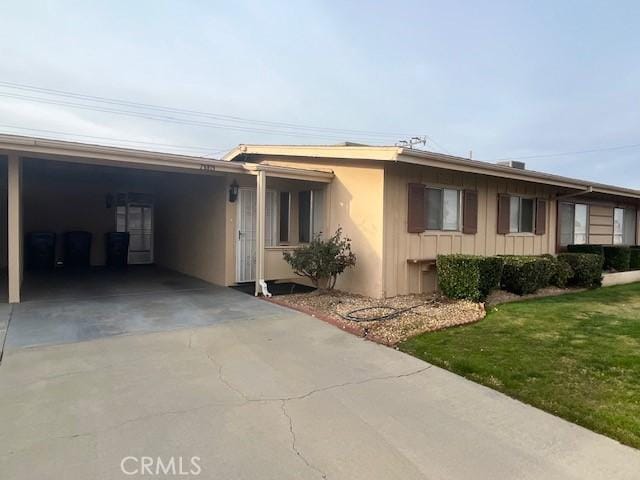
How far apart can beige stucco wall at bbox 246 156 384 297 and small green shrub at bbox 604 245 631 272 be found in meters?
8.57

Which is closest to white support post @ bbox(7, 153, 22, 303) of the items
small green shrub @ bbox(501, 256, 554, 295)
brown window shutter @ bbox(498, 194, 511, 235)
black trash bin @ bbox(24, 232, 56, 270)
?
black trash bin @ bbox(24, 232, 56, 270)

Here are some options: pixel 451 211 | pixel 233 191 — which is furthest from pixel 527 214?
pixel 233 191

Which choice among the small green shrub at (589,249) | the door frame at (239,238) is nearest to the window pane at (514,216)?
the small green shrub at (589,249)

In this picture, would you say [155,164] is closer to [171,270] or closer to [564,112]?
[171,270]

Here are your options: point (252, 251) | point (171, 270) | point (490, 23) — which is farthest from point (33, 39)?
point (490, 23)

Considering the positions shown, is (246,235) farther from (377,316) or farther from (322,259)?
(377,316)

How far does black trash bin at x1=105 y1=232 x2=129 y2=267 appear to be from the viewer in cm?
1305

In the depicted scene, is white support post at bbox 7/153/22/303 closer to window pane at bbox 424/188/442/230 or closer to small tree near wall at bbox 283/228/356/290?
small tree near wall at bbox 283/228/356/290

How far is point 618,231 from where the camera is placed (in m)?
14.7

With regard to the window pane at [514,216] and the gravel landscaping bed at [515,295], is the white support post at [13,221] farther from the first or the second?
the window pane at [514,216]

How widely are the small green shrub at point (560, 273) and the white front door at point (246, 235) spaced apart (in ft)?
21.2

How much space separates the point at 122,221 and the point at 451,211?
10083mm

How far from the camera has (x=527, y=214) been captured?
37.0ft

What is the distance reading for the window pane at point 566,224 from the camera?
12523 millimetres
